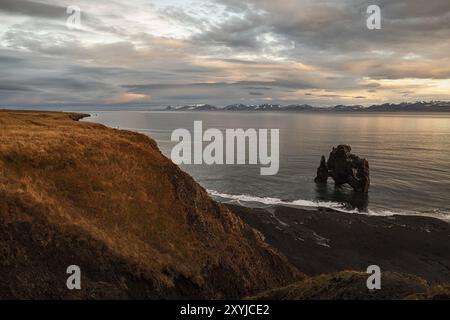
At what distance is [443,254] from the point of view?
52375 mm

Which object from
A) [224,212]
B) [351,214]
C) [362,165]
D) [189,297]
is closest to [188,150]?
[362,165]

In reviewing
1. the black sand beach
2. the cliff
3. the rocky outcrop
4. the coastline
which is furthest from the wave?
the rocky outcrop

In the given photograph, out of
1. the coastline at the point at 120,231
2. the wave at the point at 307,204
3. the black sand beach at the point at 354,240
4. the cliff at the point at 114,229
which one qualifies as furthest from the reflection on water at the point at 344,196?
the cliff at the point at 114,229

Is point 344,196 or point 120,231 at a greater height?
point 120,231

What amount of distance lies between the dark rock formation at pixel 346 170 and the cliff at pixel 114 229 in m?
58.7

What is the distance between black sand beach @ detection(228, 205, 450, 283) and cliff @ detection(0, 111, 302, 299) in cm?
1744

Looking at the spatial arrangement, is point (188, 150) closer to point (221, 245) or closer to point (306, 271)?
point (306, 271)

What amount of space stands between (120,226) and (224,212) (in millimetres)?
10900

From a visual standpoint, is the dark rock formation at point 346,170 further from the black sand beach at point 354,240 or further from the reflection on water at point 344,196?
the black sand beach at point 354,240

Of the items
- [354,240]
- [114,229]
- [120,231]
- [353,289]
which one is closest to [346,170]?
[354,240]

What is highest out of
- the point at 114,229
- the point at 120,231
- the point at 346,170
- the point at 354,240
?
the point at 114,229

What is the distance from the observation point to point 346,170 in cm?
8950

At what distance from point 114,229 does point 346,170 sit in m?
74.9

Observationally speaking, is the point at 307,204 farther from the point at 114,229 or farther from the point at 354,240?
the point at 114,229
